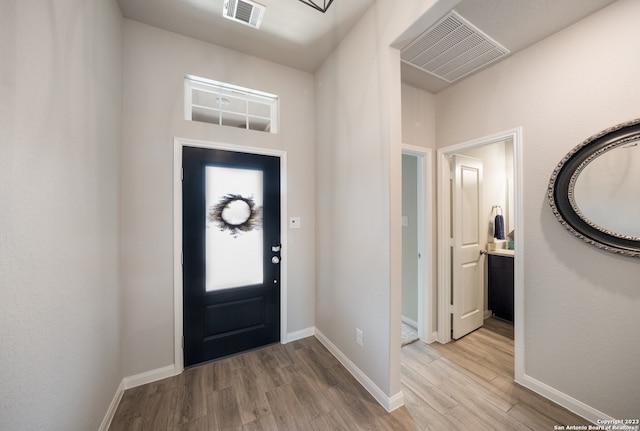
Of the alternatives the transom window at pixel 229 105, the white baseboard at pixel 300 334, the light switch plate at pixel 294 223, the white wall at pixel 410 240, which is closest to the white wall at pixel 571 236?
the white wall at pixel 410 240

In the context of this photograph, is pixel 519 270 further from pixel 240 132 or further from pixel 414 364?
pixel 240 132

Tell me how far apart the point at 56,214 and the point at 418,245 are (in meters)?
2.89

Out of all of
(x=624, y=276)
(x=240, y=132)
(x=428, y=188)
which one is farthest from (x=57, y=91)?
(x=624, y=276)

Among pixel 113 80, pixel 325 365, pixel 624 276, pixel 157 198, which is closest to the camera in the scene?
pixel 624 276

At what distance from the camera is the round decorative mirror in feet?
4.64

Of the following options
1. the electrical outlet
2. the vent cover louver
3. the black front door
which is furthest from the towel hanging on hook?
the black front door

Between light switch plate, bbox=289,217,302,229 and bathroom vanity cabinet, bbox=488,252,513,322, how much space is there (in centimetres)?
248

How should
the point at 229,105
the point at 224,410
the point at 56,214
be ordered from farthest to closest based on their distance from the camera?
the point at 229,105
the point at 224,410
the point at 56,214

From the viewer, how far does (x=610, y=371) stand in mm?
A: 1481

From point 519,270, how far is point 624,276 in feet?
1.75

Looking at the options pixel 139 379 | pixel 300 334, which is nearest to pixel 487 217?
pixel 300 334

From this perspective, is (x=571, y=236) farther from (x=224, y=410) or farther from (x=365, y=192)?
(x=224, y=410)

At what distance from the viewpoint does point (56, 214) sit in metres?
1.05

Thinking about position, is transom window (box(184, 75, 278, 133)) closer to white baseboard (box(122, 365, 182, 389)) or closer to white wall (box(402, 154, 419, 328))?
white wall (box(402, 154, 419, 328))
